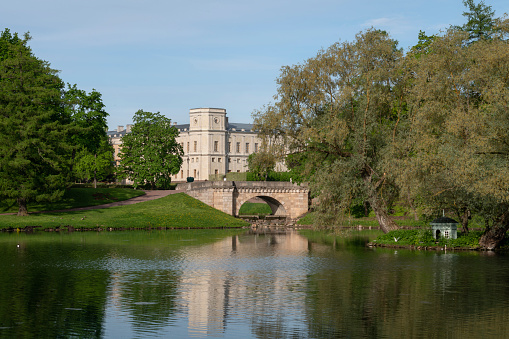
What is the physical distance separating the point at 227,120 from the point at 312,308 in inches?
5889

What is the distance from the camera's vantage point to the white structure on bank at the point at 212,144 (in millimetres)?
165125

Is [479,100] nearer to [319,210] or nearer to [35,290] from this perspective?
[319,210]

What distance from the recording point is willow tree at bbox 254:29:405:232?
45750mm

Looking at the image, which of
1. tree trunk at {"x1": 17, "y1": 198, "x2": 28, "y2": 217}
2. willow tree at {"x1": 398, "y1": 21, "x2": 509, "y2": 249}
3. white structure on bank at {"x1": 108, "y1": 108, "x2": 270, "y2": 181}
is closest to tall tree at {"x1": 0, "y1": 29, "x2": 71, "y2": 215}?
tree trunk at {"x1": 17, "y1": 198, "x2": 28, "y2": 217}

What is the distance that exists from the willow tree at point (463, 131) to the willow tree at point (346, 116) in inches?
102

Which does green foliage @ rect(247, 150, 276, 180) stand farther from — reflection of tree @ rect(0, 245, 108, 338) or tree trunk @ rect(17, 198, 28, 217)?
tree trunk @ rect(17, 198, 28, 217)

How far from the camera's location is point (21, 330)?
1912 centimetres

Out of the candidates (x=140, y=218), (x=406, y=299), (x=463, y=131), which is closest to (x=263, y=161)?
(x=463, y=131)

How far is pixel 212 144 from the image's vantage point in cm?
16725

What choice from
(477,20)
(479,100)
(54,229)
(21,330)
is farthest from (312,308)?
(477,20)

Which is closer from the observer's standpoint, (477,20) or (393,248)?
(393,248)

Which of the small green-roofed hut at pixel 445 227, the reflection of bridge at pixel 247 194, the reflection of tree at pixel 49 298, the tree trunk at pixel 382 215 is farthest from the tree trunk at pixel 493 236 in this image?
the reflection of bridge at pixel 247 194

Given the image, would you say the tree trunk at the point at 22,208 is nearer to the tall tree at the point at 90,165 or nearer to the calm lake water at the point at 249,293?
the calm lake water at the point at 249,293

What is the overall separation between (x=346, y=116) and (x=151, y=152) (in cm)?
5645
